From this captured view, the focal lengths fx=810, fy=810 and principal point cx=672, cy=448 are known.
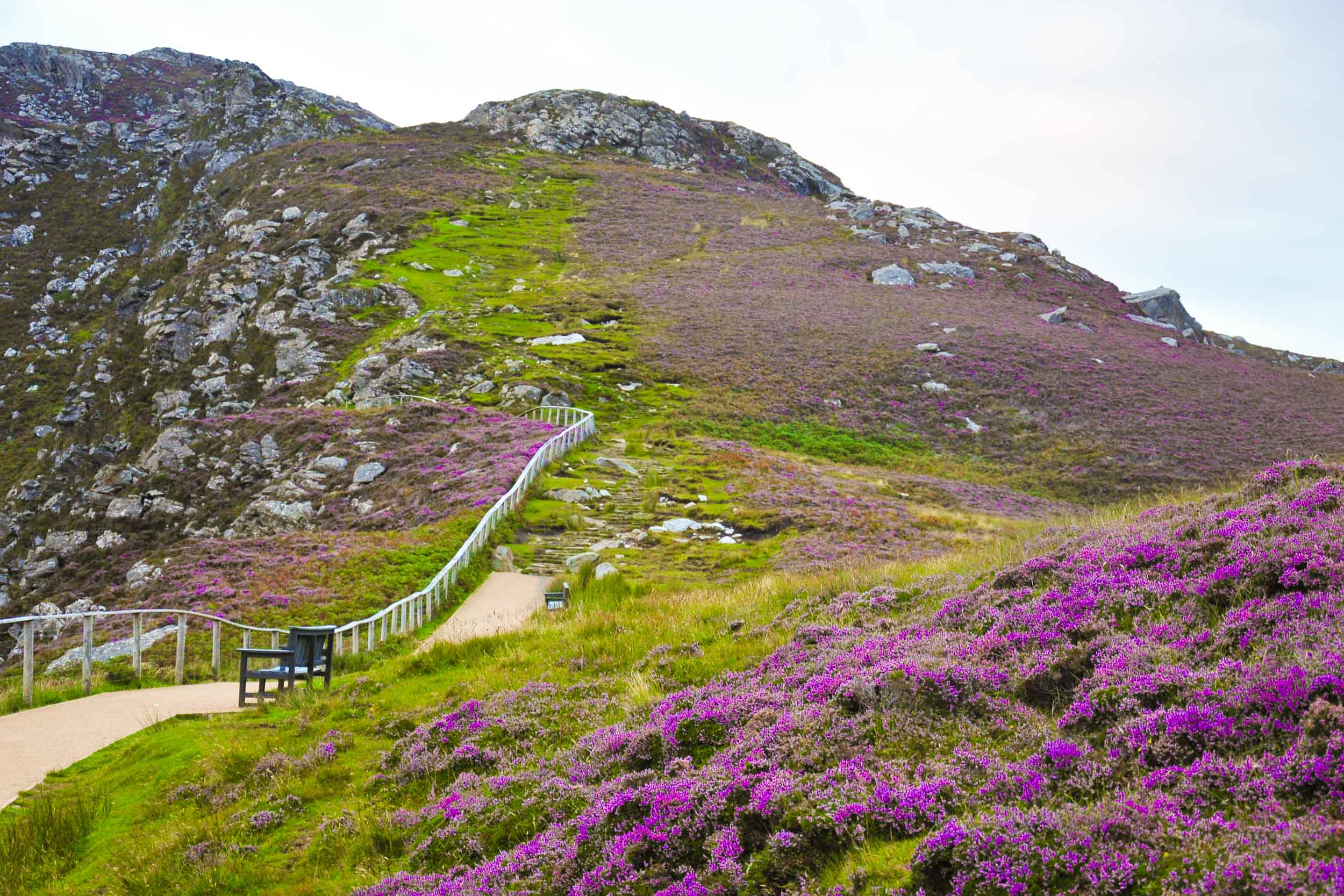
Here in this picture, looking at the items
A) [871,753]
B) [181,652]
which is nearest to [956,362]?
[181,652]

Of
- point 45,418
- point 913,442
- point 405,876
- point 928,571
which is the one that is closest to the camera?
point 405,876

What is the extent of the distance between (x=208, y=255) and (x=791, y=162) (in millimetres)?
82782

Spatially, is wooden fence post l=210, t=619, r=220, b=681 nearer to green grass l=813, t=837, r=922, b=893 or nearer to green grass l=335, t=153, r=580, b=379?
green grass l=813, t=837, r=922, b=893

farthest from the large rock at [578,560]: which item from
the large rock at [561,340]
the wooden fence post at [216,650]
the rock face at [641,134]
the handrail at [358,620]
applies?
the rock face at [641,134]

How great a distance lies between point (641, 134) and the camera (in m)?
117

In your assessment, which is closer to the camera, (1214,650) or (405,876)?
(1214,650)

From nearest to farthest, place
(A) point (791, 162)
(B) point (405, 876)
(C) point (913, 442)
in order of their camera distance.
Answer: (B) point (405, 876) → (C) point (913, 442) → (A) point (791, 162)

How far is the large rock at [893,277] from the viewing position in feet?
235

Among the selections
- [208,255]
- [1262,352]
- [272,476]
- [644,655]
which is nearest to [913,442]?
[272,476]

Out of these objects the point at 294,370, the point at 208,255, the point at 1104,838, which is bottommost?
the point at 1104,838

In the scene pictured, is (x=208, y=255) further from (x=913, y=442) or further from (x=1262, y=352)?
(x=1262, y=352)

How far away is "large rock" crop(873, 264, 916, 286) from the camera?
71688 millimetres

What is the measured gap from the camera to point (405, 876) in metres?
6.39

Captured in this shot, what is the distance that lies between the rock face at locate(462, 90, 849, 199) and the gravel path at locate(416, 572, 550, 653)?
10117 centimetres
